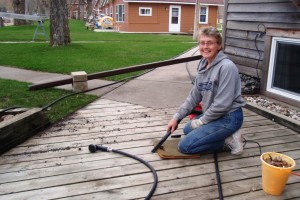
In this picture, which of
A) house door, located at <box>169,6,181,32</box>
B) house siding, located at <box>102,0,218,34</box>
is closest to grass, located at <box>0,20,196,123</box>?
house siding, located at <box>102,0,218,34</box>

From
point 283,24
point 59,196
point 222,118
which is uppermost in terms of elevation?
point 283,24

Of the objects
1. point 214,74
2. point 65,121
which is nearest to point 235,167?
point 214,74

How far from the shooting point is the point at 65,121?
4230 millimetres

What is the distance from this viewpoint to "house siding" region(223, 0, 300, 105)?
5058 mm

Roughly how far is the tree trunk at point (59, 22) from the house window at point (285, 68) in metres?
7.57

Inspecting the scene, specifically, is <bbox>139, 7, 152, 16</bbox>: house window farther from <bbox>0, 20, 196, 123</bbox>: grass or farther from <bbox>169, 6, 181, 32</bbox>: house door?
<bbox>0, 20, 196, 123</bbox>: grass

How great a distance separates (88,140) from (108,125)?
0.51 m

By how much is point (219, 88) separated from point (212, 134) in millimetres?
447

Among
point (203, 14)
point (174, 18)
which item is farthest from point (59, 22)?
point (203, 14)

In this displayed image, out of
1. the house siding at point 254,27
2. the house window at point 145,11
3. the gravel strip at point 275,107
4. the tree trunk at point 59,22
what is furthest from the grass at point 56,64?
the house window at point 145,11

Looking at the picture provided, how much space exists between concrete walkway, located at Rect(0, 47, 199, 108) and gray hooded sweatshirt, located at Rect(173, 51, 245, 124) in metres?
1.74

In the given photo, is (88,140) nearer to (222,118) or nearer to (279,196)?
(222,118)

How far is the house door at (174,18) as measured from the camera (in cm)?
2578

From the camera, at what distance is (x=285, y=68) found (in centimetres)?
520
